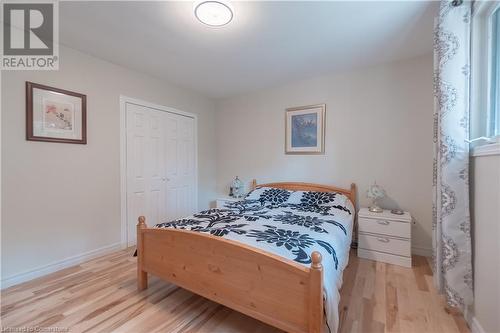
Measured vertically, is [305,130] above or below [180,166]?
above

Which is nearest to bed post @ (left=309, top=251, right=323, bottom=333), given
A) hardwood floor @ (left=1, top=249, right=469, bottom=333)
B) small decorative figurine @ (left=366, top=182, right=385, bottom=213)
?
hardwood floor @ (left=1, top=249, right=469, bottom=333)

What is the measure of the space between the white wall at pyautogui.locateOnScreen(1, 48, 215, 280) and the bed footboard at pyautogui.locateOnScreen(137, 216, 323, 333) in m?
1.06

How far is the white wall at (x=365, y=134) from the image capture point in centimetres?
269

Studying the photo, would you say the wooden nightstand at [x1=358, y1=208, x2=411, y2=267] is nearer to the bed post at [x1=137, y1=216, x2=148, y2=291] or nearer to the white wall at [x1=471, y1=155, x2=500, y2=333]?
the white wall at [x1=471, y1=155, x2=500, y2=333]

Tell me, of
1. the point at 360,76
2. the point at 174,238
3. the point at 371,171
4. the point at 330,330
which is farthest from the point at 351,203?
the point at 174,238

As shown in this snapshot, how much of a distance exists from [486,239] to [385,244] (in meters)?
1.24

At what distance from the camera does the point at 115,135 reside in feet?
9.43

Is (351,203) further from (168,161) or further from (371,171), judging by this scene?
(168,161)

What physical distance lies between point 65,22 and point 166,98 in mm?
1506

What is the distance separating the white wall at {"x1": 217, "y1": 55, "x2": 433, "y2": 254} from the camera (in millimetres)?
2689

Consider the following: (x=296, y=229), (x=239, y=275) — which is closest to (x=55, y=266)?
(x=239, y=275)

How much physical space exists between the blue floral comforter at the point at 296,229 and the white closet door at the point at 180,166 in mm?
1336

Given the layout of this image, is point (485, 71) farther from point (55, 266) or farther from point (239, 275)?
point (55, 266)

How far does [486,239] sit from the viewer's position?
1397 mm
